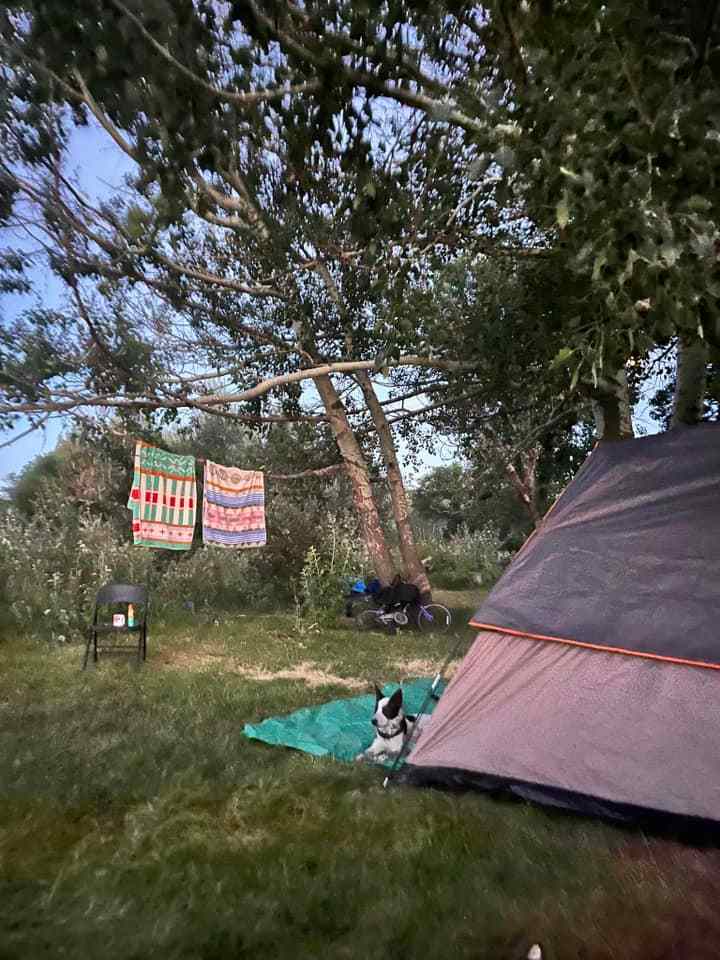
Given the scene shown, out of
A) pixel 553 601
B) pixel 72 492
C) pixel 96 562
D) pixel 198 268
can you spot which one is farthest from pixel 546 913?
pixel 72 492

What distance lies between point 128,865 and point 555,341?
514 centimetres

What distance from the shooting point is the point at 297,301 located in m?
9.95

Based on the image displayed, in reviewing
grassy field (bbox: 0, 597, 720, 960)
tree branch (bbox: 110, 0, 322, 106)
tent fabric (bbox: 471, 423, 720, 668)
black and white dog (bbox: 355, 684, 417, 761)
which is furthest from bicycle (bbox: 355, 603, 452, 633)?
tree branch (bbox: 110, 0, 322, 106)

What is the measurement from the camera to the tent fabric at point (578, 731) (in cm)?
318

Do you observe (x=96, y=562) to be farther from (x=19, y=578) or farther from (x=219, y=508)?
(x=219, y=508)

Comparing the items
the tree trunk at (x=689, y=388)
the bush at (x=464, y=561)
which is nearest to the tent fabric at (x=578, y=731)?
the tree trunk at (x=689, y=388)

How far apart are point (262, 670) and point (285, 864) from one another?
4225 millimetres

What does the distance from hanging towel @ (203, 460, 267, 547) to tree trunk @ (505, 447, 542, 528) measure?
13.1 feet

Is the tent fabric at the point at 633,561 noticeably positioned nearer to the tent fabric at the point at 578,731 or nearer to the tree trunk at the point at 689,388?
the tent fabric at the point at 578,731

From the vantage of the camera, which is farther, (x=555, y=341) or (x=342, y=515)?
(x=342, y=515)

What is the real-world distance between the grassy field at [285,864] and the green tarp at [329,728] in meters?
0.15

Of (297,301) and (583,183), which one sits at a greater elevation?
(297,301)

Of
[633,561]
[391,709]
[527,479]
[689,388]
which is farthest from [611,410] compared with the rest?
[527,479]

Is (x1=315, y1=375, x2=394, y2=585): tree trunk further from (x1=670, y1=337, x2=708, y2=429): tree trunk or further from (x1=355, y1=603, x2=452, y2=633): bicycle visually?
(x1=670, y1=337, x2=708, y2=429): tree trunk
